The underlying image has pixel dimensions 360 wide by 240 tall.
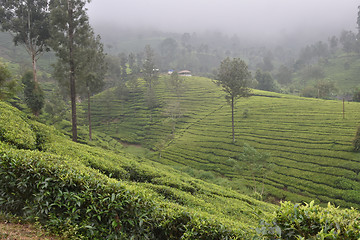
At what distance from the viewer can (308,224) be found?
3.27m

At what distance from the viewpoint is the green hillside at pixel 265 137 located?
2062 centimetres

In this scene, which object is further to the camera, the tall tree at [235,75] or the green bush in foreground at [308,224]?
the tall tree at [235,75]

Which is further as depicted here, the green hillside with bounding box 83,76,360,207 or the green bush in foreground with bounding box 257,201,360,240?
the green hillside with bounding box 83,76,360,207

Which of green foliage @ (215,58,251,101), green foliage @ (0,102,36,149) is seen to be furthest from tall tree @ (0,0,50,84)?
green foliage @ (215,58,251,101)

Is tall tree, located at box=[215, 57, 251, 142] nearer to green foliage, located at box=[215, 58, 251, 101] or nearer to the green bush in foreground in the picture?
green foliage, located at box=[215, 58, 251, 101]

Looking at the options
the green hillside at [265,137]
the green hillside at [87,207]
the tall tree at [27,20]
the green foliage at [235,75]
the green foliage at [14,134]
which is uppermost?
the tall tree at [27,20]

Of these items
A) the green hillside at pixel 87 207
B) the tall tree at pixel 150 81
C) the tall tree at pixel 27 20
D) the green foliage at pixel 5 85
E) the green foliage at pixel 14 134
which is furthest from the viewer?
the tall tree at pixel 150 81

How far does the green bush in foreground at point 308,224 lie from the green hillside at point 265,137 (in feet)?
62.5

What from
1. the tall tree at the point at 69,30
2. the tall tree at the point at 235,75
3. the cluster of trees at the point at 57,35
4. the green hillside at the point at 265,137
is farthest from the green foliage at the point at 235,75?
the tall tree at the point at 69,30

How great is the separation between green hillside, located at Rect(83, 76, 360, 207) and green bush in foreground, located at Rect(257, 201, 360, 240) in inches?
750

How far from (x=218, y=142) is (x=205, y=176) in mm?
11933

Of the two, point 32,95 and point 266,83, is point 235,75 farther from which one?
point 266,83

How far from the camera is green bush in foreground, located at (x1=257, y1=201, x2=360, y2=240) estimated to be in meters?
2.99

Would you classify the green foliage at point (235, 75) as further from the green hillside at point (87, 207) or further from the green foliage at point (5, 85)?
the green hillside at point (87, 207)
